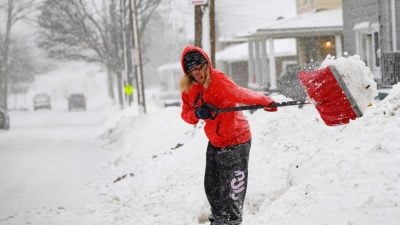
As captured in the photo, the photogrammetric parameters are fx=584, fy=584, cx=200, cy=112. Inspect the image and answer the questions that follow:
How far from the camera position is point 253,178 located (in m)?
7.48

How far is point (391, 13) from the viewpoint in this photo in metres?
14.6

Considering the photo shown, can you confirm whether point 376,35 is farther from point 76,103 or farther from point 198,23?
point 76,103

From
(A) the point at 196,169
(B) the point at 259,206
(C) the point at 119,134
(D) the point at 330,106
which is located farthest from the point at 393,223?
(C) the point at 119,134

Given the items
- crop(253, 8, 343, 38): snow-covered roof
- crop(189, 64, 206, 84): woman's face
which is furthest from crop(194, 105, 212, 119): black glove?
crop(253, 8, 343, 38): snow-covered roof

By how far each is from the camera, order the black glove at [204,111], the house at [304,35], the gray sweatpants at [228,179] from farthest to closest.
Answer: the house at [304,35], the gray sweatpants at [228,179], the black glove at [204,111]

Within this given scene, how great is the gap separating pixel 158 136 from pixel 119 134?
5.26 metres

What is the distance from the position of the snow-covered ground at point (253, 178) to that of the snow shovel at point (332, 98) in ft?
1.07

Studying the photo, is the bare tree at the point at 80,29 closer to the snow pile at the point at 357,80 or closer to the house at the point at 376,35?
the house at the point at 376,35

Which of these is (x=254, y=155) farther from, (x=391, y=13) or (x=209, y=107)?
(x=391, y=13)

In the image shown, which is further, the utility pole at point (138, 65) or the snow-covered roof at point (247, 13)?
the snow-covered roof at point (247, 13)

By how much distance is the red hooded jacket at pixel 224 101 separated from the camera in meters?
4.79

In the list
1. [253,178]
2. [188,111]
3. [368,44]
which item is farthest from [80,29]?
[188,111]

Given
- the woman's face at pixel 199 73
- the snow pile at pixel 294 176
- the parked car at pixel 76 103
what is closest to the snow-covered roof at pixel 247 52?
the parked car at pixel 76 103

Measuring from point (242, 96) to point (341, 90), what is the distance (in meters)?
0.94
